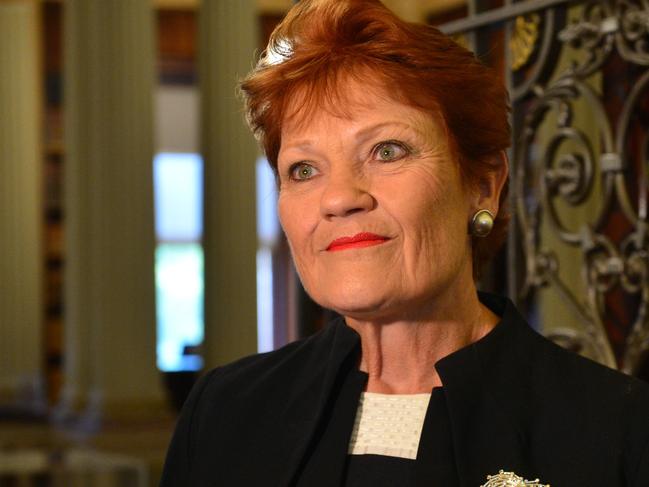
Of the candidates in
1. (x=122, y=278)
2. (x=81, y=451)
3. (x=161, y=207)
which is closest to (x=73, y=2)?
(x=122, y=278)

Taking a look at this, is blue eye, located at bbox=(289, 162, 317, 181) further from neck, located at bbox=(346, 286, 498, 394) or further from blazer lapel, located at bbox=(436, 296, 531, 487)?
blazer lapel, located at bbox=(436, 296, 531, 487)

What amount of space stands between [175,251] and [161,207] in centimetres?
65

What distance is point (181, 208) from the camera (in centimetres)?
1523

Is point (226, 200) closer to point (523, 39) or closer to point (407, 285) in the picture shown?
point (523, 39)

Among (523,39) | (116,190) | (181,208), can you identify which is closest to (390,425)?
(523,39)

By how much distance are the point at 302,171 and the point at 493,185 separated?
0.30 metres

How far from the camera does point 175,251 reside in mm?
15234

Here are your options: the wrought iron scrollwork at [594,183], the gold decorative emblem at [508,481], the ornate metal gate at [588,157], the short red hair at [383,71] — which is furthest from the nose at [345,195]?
the wrought iron scrollwork at [594,183]

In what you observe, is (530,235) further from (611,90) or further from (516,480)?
(516,480)

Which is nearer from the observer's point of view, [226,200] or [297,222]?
[297,222]

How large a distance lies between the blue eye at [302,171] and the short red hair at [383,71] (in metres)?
0.08

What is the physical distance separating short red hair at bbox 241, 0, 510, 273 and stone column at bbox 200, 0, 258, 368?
749cm

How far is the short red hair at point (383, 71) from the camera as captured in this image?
158 cm

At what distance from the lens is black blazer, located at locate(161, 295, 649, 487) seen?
149 cm
